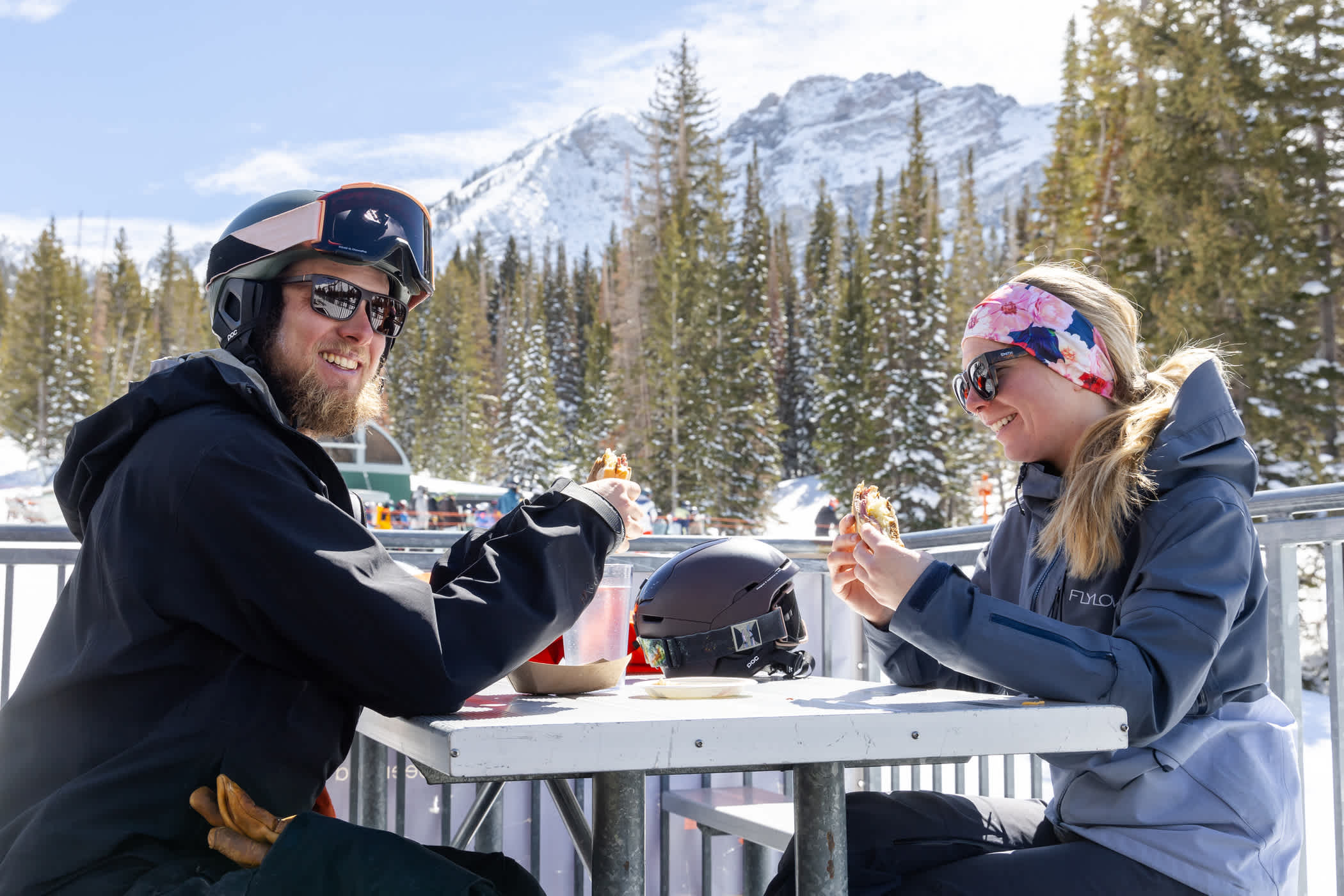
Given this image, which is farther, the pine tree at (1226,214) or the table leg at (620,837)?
the pine tree at (1226,214)

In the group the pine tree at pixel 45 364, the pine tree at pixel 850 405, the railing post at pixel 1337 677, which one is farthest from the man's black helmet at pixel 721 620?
the pine tree at pixel 45 364

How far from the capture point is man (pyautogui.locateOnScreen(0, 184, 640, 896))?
1.43 metres

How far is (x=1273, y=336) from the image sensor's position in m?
20.3

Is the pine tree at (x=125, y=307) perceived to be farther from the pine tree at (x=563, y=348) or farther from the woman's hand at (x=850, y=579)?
the woman's hand at (x=850, y=579)

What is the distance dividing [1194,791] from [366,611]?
1.44m

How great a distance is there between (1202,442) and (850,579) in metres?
0.72

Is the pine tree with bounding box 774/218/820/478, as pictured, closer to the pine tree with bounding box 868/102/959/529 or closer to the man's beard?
the pine tree with bounding box 868/102/959/529

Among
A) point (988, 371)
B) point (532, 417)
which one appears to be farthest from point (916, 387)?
point (988, 371)

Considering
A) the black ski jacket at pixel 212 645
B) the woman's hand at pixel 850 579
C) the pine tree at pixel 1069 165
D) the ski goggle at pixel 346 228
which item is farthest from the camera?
the pine tree at pixel 1069 165

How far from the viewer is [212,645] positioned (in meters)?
1.62

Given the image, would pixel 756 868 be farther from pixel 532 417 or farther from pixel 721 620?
pixel 532 417

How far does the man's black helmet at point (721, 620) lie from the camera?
2.77 metres

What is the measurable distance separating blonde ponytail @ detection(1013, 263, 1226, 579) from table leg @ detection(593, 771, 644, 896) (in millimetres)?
1056

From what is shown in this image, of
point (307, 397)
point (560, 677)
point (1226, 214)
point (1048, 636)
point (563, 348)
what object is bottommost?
point (560, 677)
